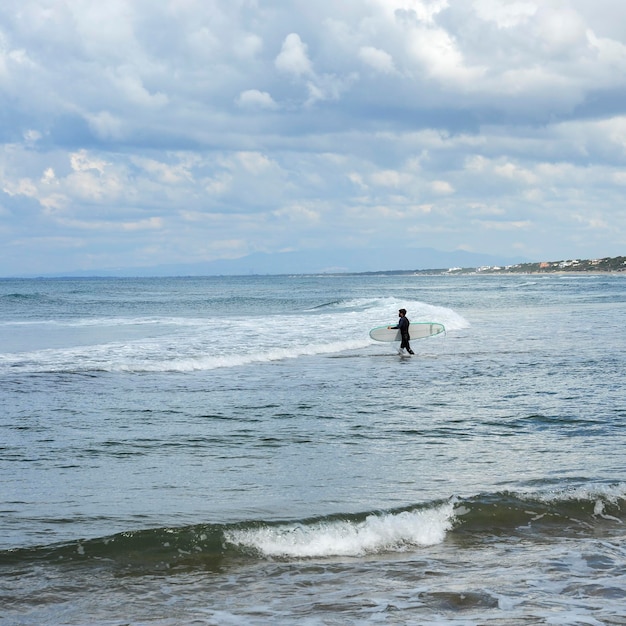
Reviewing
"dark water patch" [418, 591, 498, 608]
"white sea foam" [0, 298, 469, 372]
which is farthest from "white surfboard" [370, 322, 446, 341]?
"dark water patch" [418, 591, 498, 608]

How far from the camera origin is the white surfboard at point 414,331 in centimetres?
3170

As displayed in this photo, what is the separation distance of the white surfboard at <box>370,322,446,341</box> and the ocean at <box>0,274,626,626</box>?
10.2 metres

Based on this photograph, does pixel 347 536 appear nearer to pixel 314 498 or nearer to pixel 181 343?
pixel 314 498

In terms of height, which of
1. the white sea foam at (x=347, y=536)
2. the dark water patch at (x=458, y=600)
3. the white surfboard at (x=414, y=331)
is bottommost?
the white sea foam at (x=347, y=536)

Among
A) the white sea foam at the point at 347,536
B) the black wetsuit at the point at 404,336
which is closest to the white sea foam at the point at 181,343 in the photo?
the black wetsuit at the point at 404,336

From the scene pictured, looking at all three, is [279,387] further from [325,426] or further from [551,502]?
[551,502]

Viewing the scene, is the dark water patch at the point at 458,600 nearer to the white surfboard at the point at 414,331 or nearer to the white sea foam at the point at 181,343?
the white sea foam at the point at 181,343

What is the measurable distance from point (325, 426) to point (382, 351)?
1467cm

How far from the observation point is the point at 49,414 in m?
15.7

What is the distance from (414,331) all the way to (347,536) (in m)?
24.6

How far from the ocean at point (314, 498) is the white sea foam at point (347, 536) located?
0.02m

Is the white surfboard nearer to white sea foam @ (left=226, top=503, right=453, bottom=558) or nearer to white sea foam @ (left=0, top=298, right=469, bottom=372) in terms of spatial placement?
white sea foam @ (left=0, top=298, right=469, bottom=372)

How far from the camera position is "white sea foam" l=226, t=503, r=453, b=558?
811cm

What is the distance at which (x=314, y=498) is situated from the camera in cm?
966
